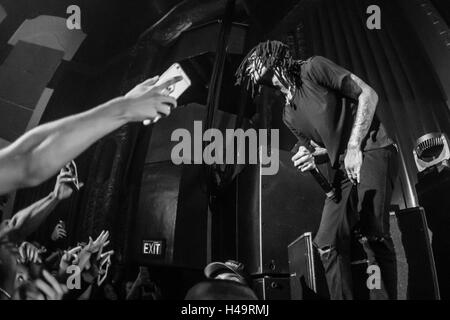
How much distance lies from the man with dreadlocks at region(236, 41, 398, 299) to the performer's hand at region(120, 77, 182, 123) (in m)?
0.65

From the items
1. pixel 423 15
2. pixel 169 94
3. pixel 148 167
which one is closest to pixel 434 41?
pixel 423 15

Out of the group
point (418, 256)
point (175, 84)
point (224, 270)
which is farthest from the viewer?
point (175, 84)

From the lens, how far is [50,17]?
2053mm

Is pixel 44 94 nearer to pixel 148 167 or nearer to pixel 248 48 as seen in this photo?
pixel 148 167

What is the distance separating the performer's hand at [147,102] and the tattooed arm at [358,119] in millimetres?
1078

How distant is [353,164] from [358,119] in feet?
0.90

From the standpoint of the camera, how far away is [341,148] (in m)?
1.78

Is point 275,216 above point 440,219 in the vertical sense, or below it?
above

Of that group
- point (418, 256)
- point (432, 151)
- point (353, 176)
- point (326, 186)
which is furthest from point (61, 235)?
point (432, 151)

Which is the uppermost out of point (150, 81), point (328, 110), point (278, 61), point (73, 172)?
point (278, 61)

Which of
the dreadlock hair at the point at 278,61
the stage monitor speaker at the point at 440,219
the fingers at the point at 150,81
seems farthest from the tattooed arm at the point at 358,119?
the fingers at the point at 150,81

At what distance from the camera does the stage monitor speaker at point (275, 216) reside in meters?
1.98

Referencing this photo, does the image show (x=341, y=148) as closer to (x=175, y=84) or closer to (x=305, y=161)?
(x=305, y=161)

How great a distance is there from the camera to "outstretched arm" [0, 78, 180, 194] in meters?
1.61
